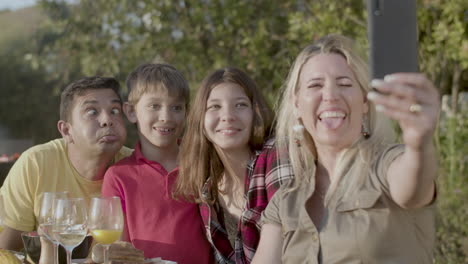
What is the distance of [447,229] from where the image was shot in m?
4.91

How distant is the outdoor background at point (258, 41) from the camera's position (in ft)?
19.0

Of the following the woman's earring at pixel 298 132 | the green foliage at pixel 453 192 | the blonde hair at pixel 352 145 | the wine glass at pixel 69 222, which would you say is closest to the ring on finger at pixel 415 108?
the blonde hair at pixel 352 145

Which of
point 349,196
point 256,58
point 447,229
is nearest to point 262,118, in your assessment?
point 349,196

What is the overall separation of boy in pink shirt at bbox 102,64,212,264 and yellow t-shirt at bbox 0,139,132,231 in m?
0.23

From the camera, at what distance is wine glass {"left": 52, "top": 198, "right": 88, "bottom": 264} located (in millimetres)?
2393

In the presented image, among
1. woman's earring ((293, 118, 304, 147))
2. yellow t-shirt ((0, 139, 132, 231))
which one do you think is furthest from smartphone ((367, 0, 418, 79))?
yellow t-shirt ((0, 139, 132, 231))

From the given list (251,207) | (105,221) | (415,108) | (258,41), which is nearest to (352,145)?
(415,108)

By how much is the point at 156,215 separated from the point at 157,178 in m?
0.20

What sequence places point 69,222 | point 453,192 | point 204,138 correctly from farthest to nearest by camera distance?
point 453,192 < point 204,138 < point 69,222

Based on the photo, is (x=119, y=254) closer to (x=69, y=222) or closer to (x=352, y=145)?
(x=69, y=222)

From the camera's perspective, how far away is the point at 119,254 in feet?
8.46

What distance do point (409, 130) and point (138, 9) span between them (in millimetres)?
6767

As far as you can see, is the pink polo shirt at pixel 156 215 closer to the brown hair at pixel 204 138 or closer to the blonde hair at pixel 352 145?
the brown hair at pixel 204 138

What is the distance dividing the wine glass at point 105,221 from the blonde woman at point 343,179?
1.84 feet
